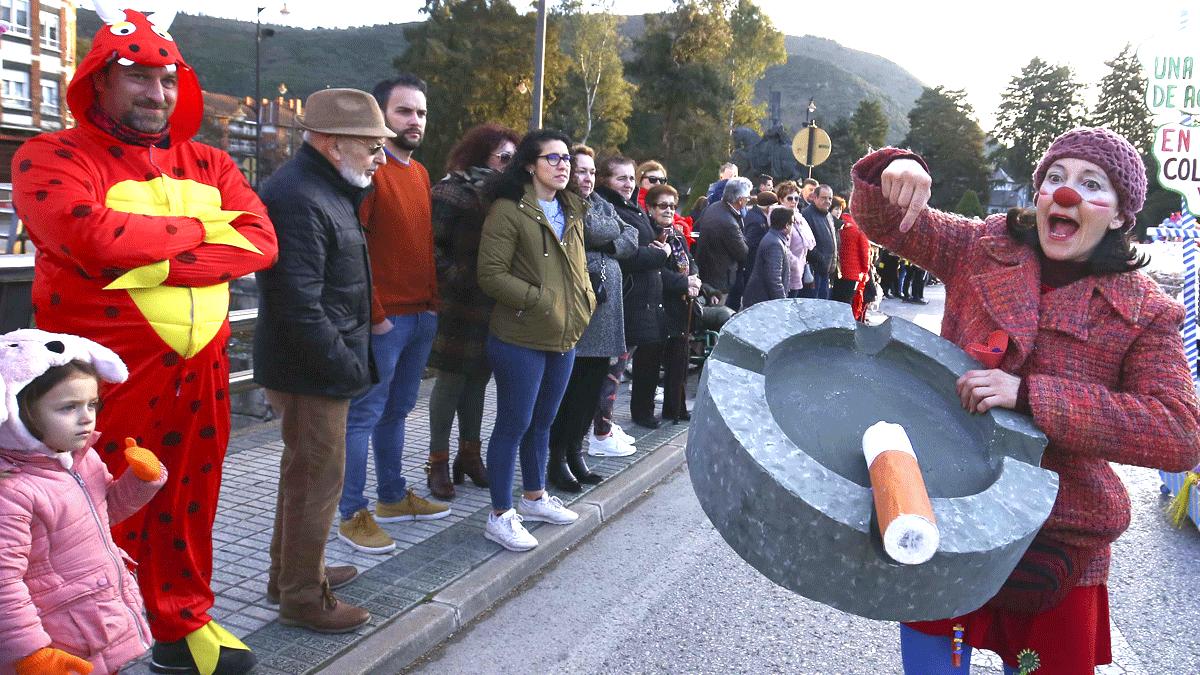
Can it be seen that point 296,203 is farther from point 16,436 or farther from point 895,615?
point 895,615

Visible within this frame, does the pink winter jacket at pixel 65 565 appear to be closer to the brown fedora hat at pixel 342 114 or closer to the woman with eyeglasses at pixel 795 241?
the brown fedora hat at pixel 342 114

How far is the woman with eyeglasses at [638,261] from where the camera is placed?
6023 millimetres

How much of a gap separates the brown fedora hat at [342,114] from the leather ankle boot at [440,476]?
2.28 m

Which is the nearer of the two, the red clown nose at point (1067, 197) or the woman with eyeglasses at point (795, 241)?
the red clown nose at point (1067, 197)

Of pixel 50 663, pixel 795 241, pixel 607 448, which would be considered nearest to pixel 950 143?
pixel 795 241

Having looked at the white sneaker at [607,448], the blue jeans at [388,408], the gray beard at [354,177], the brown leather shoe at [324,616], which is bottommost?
the white sneaker at [607,448]

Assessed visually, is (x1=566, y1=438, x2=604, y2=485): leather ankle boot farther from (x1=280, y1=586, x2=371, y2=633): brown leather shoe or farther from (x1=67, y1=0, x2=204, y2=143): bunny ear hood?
(x1=67, y1=0, x2=204, y2=143): bunny ear hood

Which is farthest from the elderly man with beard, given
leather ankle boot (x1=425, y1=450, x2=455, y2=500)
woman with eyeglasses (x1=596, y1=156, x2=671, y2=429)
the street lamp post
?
the street lamp post

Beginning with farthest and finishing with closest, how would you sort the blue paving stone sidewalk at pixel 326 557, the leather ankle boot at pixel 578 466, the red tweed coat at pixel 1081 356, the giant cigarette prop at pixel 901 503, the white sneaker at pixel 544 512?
1. the leather ankle boot at pixel 578 466
2. the white sneaker at pixel 544 512
3. the blue paving stone sidewalk at pixel 326 557
4. the red tweed coat at pixel 1081 356
5. the giant cigarette prop at pixel 901 503

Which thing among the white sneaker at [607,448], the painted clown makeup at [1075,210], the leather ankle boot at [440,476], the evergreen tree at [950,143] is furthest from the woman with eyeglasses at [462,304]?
the evergreen tree at [950,143]

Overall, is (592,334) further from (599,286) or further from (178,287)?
(178,287)

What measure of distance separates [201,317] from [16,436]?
2.21ft

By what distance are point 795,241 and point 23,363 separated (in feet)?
27.4

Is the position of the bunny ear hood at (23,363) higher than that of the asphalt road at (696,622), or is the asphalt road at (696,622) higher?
the bunny ear hood at (23,363)
